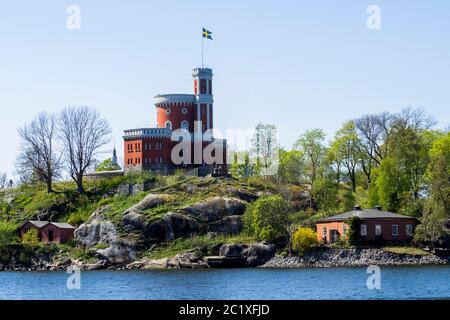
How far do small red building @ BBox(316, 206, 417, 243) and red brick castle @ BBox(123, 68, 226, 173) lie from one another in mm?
25388

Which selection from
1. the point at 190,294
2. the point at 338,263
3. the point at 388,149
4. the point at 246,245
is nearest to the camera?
the point at 190,294

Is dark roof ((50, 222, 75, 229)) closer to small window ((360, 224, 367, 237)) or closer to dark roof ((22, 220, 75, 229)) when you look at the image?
dark roof ((22, 220, 75, 229))

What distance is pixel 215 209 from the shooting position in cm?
8994

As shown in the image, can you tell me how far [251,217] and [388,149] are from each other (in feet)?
69.6

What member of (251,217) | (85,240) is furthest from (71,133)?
(251,217)

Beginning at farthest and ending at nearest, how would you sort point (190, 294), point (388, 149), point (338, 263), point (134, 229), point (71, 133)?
point (71, 133)
point (388, 149)
point (134, 229)
point (338, 263)
point (190, 294)

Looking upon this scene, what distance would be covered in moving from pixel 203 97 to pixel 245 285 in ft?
180

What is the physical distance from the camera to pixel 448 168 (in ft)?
285

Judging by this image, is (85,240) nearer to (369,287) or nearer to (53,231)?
(53,231)

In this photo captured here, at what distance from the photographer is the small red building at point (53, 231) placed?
92.7 m

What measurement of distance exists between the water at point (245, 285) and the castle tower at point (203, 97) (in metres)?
38.0

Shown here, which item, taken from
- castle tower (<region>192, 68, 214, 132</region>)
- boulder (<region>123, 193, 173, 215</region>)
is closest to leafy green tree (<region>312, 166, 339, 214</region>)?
boulder (<region>123, 193, 173, 215</region>)

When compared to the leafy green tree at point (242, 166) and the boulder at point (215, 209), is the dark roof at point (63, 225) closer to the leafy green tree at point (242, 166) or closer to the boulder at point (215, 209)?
the boulder at point (215, 209)

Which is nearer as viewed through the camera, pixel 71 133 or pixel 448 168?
pixel 448 168
